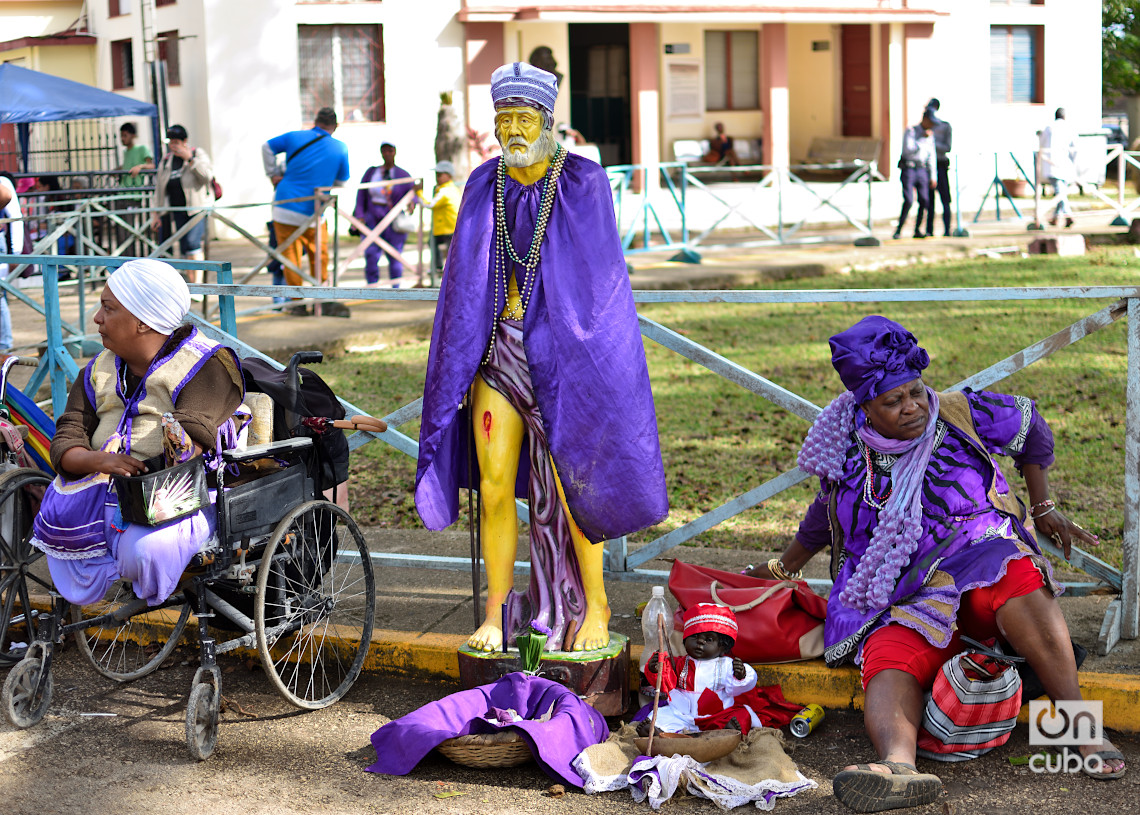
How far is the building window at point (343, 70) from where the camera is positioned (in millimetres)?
21281

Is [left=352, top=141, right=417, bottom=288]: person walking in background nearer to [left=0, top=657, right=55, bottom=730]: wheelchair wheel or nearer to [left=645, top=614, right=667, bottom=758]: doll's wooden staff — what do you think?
[left=0, top=657, right=55, bottom=730]: wheelchair wheel

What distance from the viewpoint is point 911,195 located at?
18062mm

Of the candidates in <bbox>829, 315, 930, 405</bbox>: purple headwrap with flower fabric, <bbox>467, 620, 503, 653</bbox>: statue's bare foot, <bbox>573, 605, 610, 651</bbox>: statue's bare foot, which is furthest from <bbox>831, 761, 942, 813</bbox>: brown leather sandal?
<bbox>467, 620, 503, 653</bbox>: statue's bare foot

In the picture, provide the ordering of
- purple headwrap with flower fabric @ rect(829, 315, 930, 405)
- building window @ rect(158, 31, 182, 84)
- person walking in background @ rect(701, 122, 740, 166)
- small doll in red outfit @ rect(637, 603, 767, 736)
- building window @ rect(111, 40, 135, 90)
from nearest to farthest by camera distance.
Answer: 1. purple headwrap with flower fabric @ rect(829, 315, 930, 405)
2. small doll in red outfit @ rect(637, 603, 767, 736)
3. building window @ rect(158, 31, 182, 84)
4. building window @ rect(111, 40, 135, 90)
5. person walking in background @ rect(701, 122, 740, 166)

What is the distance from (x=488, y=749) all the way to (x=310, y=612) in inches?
36.5

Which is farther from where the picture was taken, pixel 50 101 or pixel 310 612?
pixel 50 101

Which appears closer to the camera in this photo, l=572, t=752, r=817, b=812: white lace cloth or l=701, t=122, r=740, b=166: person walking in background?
l=572, t=752, r=817, b=812: white lace cloth

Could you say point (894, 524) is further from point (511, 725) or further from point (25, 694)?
point (25, 694)

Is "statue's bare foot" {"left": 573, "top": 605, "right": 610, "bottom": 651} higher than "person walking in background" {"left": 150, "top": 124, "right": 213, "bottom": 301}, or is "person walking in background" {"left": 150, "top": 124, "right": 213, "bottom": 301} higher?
"person walking in background" {"left": 150, "top": 124, "right": 213, "bottom": 301}

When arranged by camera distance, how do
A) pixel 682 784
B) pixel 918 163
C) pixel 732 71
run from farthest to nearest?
1. pixel 732 71
2. pixel 918 163
3. pixel 682 784

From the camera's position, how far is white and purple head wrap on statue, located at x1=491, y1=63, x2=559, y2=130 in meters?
3.87

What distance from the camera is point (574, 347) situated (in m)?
3.82

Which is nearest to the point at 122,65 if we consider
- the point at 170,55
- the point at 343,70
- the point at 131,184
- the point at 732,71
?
the point at 170,55

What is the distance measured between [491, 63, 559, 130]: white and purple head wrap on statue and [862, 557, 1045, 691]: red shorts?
183cm
